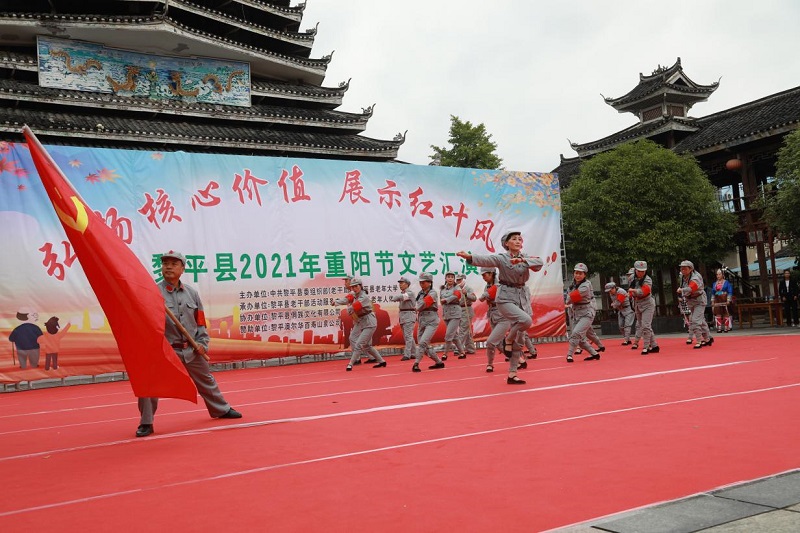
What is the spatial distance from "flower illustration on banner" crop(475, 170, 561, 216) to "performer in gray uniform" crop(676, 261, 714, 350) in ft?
19.1

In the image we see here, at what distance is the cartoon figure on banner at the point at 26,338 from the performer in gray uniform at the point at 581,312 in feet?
30.6

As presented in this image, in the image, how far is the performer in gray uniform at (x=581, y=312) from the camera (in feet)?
40.2

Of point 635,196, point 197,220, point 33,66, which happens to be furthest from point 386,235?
point 33,66

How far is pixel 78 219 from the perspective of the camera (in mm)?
5969

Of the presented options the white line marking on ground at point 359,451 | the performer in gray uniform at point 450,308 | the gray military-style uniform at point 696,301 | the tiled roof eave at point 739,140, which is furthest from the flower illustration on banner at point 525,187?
the white line marking on ground at point 359,451

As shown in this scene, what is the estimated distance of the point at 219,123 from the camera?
24234 millimetres

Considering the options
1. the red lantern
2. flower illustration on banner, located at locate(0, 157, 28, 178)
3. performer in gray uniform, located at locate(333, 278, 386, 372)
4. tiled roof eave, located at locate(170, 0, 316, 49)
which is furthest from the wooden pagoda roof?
flower illustration on banner, located at locate(0, 157, 28, 178)

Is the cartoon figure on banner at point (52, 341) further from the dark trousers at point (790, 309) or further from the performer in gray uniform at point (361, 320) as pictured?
the dark trousers at point (790, 309)

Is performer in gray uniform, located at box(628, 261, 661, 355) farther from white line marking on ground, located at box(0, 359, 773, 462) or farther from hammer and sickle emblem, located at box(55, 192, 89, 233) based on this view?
hammer and sickle emblem, located at box(55, 192, 89, 233)

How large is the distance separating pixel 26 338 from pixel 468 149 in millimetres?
23298

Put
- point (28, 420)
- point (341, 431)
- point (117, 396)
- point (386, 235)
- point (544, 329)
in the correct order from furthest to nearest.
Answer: point (544, 329) < point (386, 235) < point (117, 396) < point (28, 420) < point (341, 431)

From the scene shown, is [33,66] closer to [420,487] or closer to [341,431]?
[341,431]

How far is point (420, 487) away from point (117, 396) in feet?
26.7

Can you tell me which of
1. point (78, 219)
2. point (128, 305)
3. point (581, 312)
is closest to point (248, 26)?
point (581, 312)
